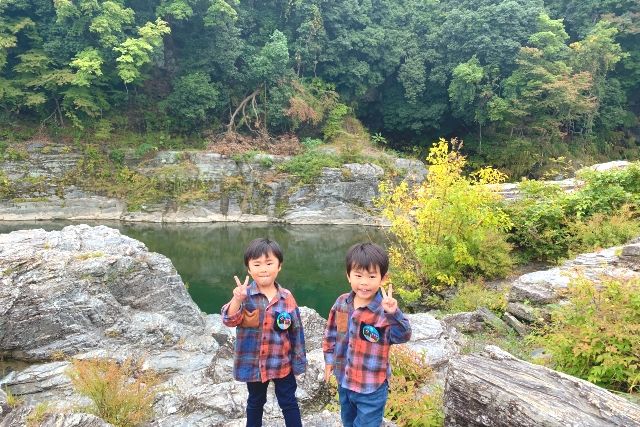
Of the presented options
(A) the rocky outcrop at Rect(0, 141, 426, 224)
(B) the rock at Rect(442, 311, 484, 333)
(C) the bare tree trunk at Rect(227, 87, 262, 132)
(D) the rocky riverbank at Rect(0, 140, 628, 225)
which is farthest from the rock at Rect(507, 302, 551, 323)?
(C) the bare tree trunk at Rect(227, 87, 262, 132)

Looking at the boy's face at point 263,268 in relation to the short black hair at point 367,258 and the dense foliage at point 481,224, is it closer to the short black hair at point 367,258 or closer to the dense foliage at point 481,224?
the short black hair at point 367,258

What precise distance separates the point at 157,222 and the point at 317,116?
33.4ft

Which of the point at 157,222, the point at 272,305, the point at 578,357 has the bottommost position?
the point at 157,222

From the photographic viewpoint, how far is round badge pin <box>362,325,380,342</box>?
2.45 meters

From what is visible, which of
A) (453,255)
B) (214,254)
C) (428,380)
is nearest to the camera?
(428,380)

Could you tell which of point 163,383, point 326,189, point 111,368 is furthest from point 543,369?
point 326,189

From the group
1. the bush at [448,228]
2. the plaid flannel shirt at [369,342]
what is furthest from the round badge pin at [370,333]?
the bush at [448,228]

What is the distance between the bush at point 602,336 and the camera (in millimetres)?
3176

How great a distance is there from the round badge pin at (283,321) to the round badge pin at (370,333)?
0.50 metres

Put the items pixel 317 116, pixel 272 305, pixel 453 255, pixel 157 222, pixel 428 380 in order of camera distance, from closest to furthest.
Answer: pixel 272 305, pixel 428 380, pixel 453 255, pixel 157 222, pixel 317 116

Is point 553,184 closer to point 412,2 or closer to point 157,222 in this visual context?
point 157,222

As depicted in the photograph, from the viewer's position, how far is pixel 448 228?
809 centimetres

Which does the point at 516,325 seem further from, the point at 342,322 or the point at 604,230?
the point at 342,322

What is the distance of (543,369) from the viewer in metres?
2.76
